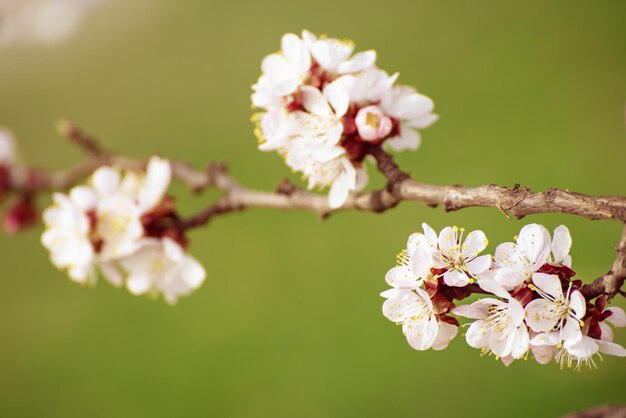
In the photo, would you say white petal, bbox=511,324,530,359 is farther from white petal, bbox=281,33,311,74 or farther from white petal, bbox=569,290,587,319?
white petal, bbox=281,33,311,74

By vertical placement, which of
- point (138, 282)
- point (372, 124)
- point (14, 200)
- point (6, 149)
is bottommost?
point (138, 282)

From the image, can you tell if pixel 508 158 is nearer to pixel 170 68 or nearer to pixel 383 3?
pixel 383 3

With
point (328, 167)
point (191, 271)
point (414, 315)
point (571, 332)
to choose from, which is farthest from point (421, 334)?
point (191, 271)

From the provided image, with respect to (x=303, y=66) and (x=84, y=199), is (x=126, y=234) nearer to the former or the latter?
(x=84, y=199)

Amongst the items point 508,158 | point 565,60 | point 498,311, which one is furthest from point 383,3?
point 498,311

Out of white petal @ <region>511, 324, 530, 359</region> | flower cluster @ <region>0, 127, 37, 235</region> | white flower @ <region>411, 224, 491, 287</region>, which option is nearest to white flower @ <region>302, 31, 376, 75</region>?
white flower @ <region>411, 224, 491, 287</region>

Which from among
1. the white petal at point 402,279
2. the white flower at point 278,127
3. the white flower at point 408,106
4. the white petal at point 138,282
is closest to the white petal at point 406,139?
the white flower at point 408,106
